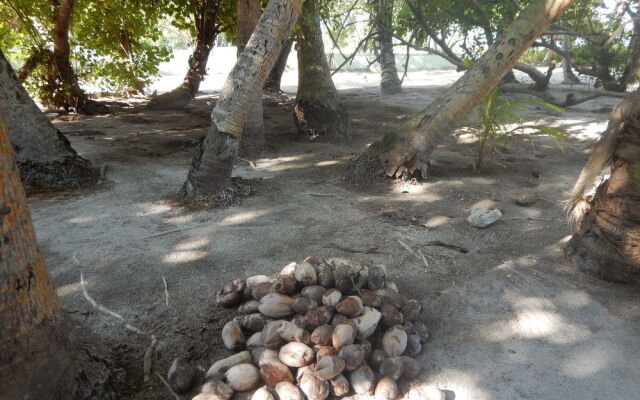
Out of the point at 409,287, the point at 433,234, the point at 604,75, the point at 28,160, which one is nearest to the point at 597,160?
the point at 433,234

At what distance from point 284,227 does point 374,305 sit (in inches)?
58.0

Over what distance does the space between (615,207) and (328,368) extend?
1.98m

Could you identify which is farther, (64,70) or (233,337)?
(64,70)

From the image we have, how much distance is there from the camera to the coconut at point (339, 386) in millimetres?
1899

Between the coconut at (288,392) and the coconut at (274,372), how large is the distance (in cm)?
4

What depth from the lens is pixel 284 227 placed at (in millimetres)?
3582

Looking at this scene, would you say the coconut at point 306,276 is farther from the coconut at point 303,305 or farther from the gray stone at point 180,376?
the gray stone at point 180,376

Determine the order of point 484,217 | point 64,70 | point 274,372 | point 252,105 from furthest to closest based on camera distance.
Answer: point 64,70, point 252,105, point 484,217, point 274,372

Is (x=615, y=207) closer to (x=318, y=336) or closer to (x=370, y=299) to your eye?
(x=370, y=299)

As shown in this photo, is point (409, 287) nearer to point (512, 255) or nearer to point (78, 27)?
point (512, 255)

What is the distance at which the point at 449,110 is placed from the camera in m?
4.60

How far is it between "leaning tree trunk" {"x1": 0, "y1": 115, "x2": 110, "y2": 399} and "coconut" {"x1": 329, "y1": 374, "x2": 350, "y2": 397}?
3.28ft

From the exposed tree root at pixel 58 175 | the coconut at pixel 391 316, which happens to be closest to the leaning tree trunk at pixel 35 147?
the exposed tree root at pixel 58 175

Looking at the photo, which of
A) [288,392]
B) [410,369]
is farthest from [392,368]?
[288,392]
